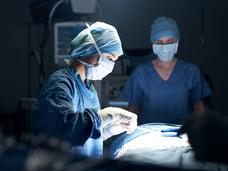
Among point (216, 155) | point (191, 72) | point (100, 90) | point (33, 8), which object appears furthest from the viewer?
point (33, 8)

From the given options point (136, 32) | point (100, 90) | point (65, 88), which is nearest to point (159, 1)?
point (136, 32)

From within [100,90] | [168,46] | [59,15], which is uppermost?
[59,15]

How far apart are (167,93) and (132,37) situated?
180cm

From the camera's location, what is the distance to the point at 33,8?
4.15m

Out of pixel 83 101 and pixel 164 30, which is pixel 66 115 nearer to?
pixel 83 101

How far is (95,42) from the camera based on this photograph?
2.05 meters

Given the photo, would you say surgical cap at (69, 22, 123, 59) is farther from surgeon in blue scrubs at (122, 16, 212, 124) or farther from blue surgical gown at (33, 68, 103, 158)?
surgeon in blue scrubs at (122, 16, 212, 124)

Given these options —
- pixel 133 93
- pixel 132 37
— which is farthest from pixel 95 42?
pixel 132 37

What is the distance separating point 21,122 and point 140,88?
5.30 ft

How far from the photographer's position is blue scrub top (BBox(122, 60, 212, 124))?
2832 mm

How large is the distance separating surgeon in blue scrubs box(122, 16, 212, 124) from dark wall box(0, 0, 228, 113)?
1.52 m

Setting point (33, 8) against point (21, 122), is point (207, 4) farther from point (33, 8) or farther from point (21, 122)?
point (21, 122)

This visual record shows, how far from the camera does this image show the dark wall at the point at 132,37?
14.6 feet

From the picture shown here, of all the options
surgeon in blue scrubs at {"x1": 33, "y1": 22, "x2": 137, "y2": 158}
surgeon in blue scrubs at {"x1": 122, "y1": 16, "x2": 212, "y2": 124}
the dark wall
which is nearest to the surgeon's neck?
surgeon in blue scrubs at {"x1": 33, "y1": 22, "x2": 137, "y2": 158}
